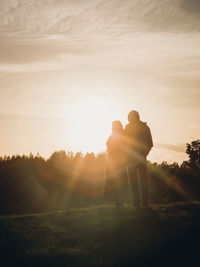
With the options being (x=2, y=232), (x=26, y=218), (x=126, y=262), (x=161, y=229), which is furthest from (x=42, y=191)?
(x=126, y=262)

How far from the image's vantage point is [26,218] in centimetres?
1077

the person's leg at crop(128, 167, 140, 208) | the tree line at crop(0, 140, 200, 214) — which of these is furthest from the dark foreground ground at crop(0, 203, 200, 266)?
the tree line at crop(0, 140, 200, 214)

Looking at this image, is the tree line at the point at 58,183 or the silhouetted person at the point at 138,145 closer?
the silhouetted person at the point at 138,145

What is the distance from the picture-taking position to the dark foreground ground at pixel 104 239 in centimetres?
702

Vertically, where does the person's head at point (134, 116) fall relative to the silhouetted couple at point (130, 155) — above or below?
above

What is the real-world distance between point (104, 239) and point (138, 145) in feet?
10.9

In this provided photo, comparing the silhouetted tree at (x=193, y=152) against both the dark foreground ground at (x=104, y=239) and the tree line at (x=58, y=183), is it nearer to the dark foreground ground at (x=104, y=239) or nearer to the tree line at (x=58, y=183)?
the tree line at (x=58, y=183)

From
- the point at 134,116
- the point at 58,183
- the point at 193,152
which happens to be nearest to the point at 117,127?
the point at 134,116

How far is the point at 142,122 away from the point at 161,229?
338cm

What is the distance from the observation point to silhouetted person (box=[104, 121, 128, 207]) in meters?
10.8

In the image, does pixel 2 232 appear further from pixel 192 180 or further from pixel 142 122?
pixel 192 180

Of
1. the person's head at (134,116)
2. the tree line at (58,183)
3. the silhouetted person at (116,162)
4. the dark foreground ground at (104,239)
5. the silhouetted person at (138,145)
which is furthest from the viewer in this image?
the tree line at (58,183)

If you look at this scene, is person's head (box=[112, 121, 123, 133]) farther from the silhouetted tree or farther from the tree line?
the silhouetted tree

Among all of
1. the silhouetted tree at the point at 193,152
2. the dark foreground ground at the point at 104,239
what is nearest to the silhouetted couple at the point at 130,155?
the dark foreground ground at the point at 104,239
